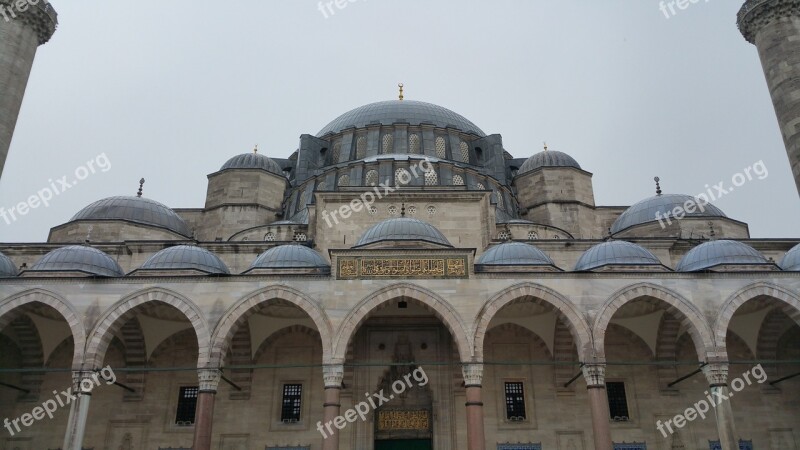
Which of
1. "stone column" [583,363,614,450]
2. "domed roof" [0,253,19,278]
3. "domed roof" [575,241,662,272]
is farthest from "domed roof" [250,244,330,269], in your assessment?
"stone column" [583,363,614,450]

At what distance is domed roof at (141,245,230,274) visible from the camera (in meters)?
14.0

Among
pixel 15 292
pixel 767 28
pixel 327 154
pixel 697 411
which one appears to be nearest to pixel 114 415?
pixel 15 292

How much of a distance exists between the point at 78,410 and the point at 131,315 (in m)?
2.10

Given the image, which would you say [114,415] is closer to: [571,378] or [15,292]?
[15,292]

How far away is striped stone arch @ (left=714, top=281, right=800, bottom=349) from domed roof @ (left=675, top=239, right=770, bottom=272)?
1.02m

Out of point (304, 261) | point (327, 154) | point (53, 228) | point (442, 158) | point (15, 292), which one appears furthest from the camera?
point (327, 154)

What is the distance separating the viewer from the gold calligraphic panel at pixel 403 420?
1477cm

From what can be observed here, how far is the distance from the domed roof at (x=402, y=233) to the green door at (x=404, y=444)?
4.76 meters

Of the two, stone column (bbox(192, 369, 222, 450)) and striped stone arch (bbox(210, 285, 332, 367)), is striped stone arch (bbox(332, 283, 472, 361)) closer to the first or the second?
striped stone arch (bbox(210, 285, 332, 367))

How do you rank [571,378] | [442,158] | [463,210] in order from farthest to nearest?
[442,158] → [463,210] → [571,378]

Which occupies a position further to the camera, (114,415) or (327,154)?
(327,154)

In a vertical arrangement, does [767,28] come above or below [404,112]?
below

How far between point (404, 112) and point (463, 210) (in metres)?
8.77

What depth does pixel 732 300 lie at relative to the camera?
12.9 m
